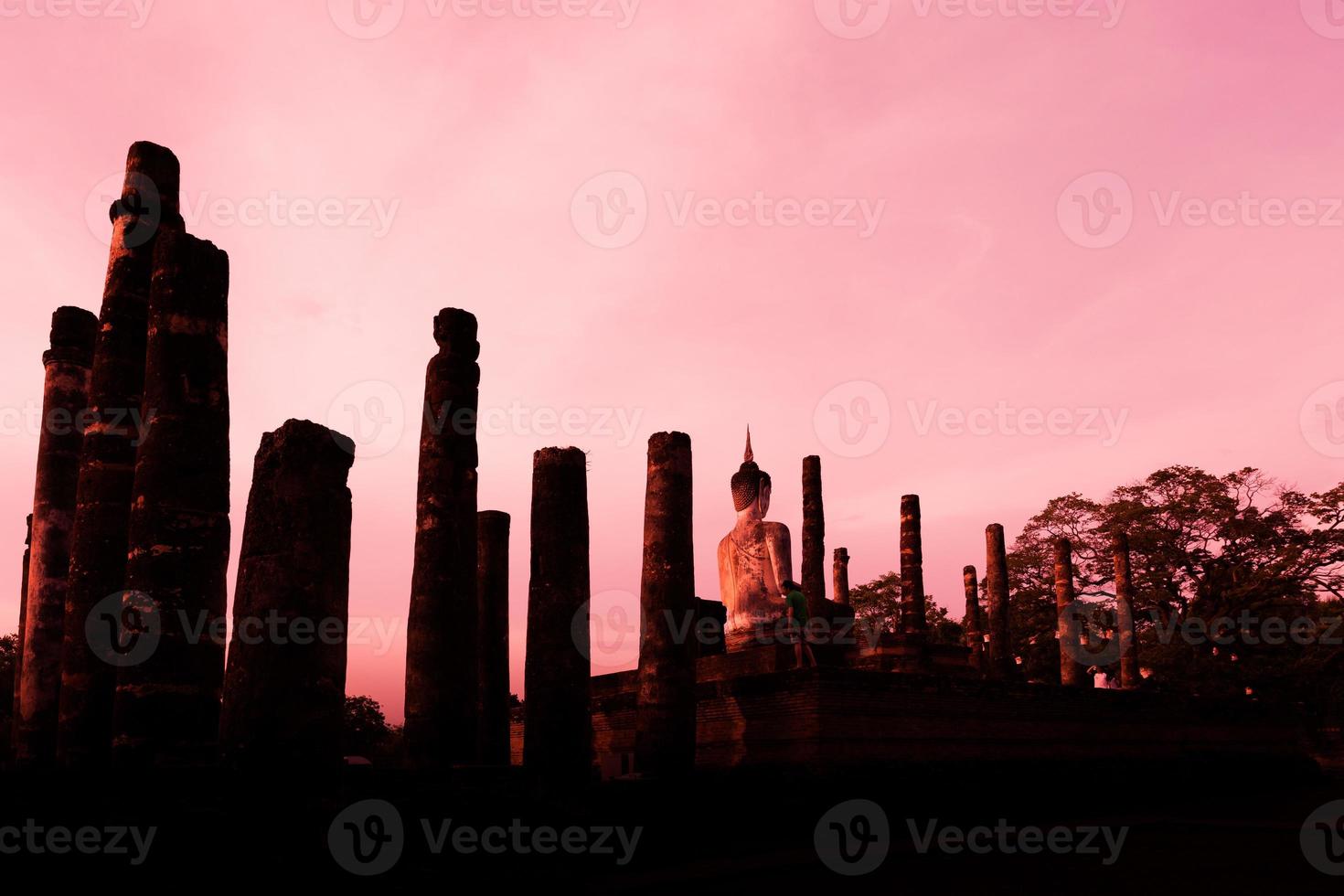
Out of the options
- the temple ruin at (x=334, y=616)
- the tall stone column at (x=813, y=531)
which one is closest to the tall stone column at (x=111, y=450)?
the temple ruin at (x=334, y=616)

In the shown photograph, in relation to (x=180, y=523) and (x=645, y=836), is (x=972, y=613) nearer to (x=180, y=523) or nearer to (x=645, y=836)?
(x=645, y=836)

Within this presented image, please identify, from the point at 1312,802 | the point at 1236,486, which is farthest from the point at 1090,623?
the point at 1312,802

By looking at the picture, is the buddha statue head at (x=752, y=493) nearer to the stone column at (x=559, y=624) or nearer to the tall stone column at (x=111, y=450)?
the stone column at (x=559, y=624)

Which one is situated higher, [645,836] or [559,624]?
[559,624]

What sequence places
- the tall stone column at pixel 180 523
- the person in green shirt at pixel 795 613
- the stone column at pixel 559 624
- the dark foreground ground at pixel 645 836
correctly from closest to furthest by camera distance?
the dark foreground ground at pixel 645 836 < the tall stone column at pixel 180 523 < the stone column at pixel 559 624 < the person in green shirt at pixel 795 613

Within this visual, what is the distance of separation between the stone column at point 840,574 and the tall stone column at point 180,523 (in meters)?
30.8

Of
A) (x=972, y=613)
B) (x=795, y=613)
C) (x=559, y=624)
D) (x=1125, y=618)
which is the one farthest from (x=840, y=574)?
(x=559, y=624)

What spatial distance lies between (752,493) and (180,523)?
51.2 feet

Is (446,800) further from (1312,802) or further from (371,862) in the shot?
(1312,802)

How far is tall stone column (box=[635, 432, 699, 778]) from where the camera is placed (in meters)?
14.9

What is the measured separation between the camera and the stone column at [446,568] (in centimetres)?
1322

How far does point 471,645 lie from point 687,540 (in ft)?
12.8

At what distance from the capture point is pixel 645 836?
1209 centimetres

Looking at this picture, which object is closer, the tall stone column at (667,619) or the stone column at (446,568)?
the stone column at (446,568)
